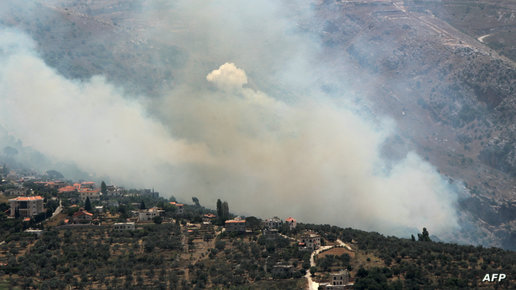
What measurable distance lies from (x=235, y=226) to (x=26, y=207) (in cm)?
2509

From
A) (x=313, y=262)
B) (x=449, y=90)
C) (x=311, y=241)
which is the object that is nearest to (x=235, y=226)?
(x=311, y=241)

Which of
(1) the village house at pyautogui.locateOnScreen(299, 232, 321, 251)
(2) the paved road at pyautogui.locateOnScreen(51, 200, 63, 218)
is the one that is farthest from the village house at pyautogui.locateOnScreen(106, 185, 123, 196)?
(1) the village house at pyautogui.locateOnScreen(299, 232, 321, 251)

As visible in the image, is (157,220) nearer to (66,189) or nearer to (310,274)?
(66,189)

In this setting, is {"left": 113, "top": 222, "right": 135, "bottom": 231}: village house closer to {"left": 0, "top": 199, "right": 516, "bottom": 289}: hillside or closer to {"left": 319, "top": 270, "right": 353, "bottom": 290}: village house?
{"left": 0, "top": 199, "right": 516, "bottom": 289}: hillside

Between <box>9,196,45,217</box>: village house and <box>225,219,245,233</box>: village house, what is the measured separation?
22.6 metres

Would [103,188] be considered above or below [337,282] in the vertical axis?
above

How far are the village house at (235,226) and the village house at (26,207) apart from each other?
2261 centimetres

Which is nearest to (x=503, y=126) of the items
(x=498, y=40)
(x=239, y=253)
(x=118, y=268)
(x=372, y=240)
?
(x=498, y=40)

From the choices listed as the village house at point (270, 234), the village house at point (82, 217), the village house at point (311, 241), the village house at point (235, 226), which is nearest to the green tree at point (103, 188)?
the village house at point (82, 217)

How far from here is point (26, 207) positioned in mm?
116062

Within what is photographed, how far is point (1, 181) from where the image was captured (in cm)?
13262

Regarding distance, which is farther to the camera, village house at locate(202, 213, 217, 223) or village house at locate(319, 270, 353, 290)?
village house at locate(202, 213, 217, 223)

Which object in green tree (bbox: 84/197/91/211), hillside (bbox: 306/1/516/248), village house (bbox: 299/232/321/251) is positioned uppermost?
hillside (bbox: 306/1/516/248)

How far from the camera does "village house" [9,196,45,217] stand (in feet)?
379
